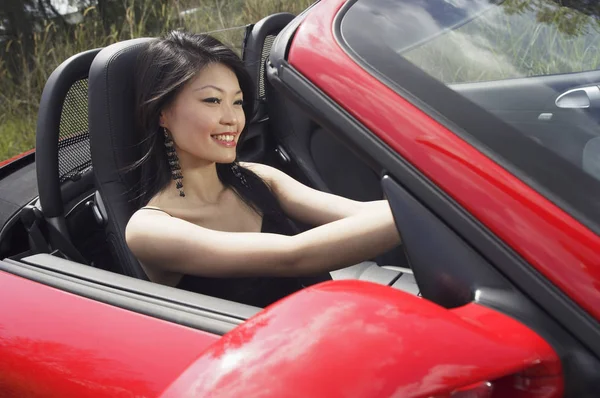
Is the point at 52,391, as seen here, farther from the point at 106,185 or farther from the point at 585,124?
the point at 585,124

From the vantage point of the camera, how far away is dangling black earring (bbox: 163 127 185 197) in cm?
173

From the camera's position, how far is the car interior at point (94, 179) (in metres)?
1.72

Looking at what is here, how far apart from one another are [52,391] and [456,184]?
0.78m

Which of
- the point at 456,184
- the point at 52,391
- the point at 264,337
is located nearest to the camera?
the point at 264,337

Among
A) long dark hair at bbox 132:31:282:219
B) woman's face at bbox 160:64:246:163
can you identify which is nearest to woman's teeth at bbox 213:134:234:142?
woman's face at bbox 160:64:246:163

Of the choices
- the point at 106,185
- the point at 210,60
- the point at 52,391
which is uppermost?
the point at 210,60

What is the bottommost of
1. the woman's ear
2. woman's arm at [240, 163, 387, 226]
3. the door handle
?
woman's arm at [240, 163, 387, 226]

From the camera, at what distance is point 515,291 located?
93cm

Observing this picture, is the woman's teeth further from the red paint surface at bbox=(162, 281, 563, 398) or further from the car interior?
the red paint surface at bbox=(162, 281, 563, 398)

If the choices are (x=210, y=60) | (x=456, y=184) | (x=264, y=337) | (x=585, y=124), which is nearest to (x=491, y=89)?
(x=585, y=124)

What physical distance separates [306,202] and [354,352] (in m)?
1.11

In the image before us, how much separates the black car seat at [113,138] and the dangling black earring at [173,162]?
8 cm

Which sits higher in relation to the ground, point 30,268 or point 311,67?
point 311,67

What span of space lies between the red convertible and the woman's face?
32 cm
